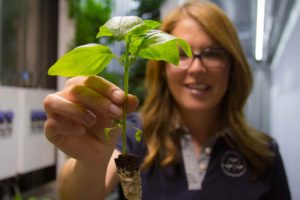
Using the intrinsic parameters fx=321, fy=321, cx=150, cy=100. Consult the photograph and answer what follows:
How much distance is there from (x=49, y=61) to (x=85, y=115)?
1.65 metres

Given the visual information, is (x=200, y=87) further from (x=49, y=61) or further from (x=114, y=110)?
(x=49, y=61)

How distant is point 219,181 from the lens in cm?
100

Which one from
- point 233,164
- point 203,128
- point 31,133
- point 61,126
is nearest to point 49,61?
point 31,133

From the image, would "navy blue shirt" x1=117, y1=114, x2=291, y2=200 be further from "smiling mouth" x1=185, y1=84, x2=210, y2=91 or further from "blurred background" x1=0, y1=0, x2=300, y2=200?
"blurred background" x1=0, y1=0, x2=300, y2=200

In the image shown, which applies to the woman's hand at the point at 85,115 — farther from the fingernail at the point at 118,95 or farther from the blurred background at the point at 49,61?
the blurred background at the point at 49,61

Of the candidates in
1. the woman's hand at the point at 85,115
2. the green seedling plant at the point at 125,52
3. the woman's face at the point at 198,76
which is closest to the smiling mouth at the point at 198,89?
the woman's face at the point at 198,76

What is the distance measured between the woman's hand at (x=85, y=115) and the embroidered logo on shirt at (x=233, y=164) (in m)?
0.56

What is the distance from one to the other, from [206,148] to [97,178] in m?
0.53

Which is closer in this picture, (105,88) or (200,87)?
(105,88)

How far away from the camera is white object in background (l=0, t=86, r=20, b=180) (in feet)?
5.33

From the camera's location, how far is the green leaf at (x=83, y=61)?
0.40 metres

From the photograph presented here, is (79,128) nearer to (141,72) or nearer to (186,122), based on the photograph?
(186,122)

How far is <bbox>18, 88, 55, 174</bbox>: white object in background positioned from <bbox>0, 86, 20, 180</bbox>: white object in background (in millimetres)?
50

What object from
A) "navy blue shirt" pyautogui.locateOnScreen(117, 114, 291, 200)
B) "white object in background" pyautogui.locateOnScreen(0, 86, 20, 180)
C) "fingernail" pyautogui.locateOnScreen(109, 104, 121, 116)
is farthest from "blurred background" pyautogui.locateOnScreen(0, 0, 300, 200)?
"fingernail" pyautogui.locateOnScreen(109, 104, 121, 116)
